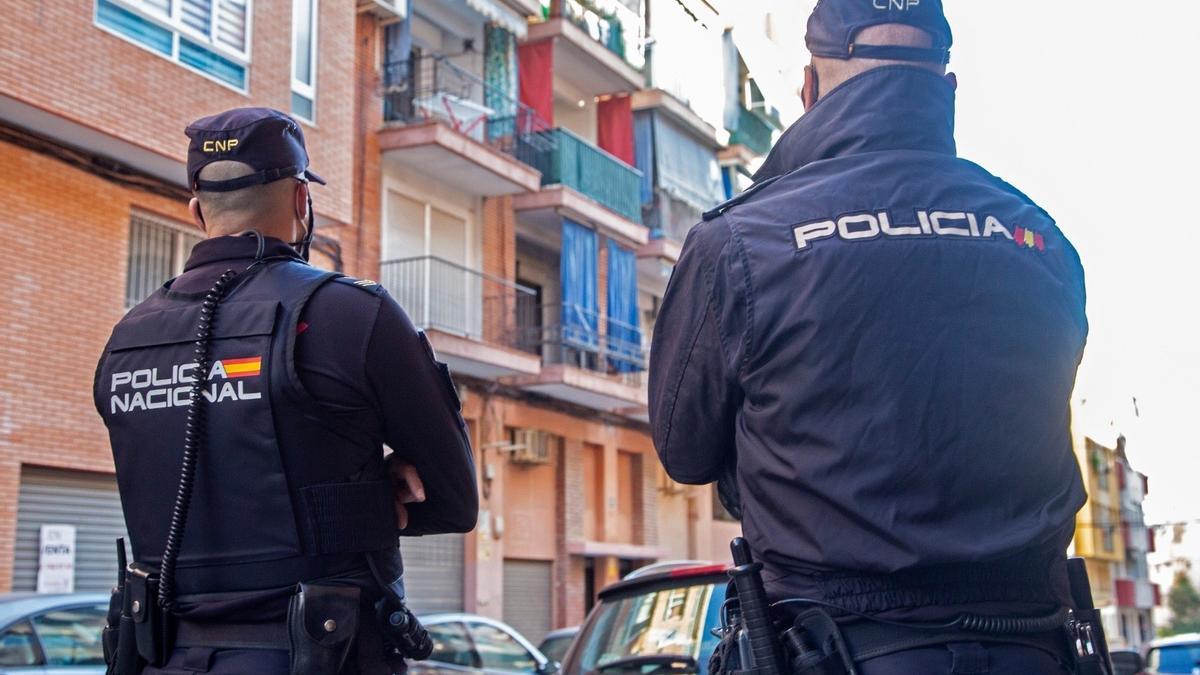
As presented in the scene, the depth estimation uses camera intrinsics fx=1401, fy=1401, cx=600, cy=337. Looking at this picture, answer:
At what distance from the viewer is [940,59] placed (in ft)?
9.00

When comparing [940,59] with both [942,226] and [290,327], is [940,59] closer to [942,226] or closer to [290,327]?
[942,226]

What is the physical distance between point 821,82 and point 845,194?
1.18 ft

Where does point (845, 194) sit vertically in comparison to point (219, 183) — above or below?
below

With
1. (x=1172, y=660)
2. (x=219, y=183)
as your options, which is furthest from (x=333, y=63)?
(x=219, y=183)

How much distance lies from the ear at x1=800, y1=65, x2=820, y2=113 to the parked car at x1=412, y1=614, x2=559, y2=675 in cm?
995

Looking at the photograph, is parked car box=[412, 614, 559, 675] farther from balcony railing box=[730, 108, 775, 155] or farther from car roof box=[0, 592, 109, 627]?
balcony railing box=[730, 108, 775, 155]

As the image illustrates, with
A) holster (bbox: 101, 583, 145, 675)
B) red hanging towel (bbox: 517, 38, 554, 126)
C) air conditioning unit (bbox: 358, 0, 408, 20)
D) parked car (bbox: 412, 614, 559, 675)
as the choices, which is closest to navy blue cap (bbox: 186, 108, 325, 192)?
holster (bbox: 101, 583, 145, 675)

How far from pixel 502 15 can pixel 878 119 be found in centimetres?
2124

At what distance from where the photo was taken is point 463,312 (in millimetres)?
21688

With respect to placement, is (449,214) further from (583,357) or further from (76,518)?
(76,518)

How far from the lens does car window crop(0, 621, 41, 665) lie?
819 cm

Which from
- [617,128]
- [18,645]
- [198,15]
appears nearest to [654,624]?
[18,645]

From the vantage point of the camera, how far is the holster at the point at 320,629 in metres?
2.82

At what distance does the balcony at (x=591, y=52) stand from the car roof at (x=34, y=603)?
1733 centimetres
